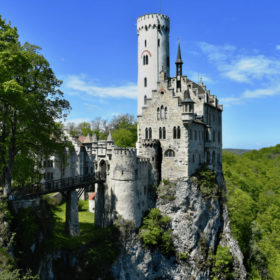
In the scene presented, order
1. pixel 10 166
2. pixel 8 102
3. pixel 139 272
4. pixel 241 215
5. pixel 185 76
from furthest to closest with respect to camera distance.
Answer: pixel 241 215 → pixel 185 76 → pixel 139 272 → pixel 10 166 → pixel 8 102

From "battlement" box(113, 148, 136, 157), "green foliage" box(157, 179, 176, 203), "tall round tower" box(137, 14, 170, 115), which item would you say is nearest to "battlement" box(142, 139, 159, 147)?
"battlement" box(113, 148, 136, 157)

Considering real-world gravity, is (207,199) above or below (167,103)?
below

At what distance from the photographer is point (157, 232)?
37000 mm

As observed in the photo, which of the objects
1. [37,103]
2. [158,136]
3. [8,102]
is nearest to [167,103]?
[158,136]

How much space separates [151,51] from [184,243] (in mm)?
31972

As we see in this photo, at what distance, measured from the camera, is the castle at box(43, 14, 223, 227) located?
3628 centimetres

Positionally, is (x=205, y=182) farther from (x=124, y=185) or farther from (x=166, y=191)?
(x=124, y=185)

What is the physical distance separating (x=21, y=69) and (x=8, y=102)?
3557mm

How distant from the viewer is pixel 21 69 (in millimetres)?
25062

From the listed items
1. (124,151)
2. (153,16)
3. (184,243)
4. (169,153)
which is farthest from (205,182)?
(153,16)

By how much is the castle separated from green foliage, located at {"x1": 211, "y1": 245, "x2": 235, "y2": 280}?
12.9 m

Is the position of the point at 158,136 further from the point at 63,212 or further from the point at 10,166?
the point at 10,166

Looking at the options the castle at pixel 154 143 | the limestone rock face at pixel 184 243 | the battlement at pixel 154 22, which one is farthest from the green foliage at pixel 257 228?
the battlement at pixel 154 22

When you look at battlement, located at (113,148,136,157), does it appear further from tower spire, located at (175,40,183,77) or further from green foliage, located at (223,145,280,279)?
green foliage, located at (223,145,280,279)
